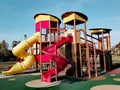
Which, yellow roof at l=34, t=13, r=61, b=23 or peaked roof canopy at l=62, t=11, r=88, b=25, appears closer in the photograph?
peaked roof canopy at l=62, t=11, r=88, b=25

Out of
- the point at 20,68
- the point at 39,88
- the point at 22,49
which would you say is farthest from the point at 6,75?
the point at 39,88

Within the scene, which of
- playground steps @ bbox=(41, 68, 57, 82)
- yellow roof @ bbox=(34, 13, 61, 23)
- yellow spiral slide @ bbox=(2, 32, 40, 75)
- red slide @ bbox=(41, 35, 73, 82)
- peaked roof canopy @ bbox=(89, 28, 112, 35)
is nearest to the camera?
red slide @ bbox=(41, 35, 73, 82)

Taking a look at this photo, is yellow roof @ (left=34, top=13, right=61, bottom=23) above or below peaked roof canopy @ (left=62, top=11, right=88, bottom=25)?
above

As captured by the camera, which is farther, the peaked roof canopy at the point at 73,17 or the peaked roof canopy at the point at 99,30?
the peaked roof canopy at the point at 99,30

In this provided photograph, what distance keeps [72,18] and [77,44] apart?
270 cm

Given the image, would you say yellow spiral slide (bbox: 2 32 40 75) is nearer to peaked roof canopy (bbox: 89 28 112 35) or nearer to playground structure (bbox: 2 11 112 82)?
playground structure (bbox: 2 11 112 82)

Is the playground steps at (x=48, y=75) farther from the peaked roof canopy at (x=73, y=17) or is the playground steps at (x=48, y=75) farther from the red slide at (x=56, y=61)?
the peaked roof canopy at (x=73, y=17)

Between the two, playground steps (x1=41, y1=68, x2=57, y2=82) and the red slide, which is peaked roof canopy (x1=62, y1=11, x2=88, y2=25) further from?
Result: playground steps (x1=41, y1=68, x2=57, y2=82)

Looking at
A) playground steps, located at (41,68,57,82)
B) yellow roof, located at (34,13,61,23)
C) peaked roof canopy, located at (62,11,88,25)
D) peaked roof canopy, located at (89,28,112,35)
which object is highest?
yellow roof, located at (34,13,61,23)

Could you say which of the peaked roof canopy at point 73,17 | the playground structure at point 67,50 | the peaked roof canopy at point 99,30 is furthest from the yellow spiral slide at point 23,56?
the peaked roof canopy at point 99,30

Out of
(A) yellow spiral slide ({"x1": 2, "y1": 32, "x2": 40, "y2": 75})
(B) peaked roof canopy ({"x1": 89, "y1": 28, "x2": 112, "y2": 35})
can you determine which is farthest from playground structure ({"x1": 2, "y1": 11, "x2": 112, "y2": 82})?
(B) peaked roof canopy ({"x1": 89, "y1": 28, "x2": 112, "y2": 35})

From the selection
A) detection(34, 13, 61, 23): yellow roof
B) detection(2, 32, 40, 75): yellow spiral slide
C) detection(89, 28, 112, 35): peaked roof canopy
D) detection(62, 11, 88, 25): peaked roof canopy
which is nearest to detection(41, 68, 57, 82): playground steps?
detection(2, 32, 40, 75): yellow spiral slide

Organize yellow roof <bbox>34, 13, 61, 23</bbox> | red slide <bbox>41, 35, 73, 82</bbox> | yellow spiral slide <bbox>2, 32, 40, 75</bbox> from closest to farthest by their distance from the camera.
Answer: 1. red slide <bbox>41, 35, 73, 82</bbox>
2. yellow spiral slide <bbox>2, 32, 40, 75</bbox>
3. yellow roof <bbox>34, 13, 61, 23</bbox>

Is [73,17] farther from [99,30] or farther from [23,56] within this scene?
[99,30]
